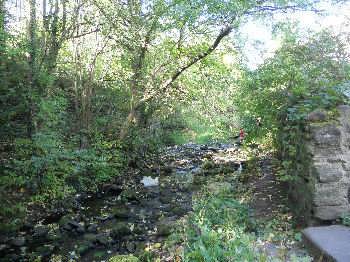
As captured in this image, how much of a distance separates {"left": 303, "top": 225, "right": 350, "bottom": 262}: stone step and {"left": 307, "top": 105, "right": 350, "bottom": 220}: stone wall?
0.29 m

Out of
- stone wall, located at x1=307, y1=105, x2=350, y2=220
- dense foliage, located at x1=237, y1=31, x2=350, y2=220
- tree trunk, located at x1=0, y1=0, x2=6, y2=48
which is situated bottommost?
stone wall, located at x1=307, y1=105, x2=350, y2=220

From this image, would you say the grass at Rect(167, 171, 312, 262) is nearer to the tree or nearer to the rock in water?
the rock in water

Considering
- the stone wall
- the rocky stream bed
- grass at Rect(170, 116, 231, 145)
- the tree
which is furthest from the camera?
grass at Rect(170, 116, 231, 145)

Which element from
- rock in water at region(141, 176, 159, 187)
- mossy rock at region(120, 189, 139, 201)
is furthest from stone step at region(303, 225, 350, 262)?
rock in water at region(141, 176, 159, 187)

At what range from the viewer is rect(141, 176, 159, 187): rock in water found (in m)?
10.00

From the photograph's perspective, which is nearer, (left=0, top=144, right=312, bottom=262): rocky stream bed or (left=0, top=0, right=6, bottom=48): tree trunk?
(left=0, top=144, right=312, bottom=262): rocky stream bed

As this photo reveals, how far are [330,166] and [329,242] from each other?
3.73 ft

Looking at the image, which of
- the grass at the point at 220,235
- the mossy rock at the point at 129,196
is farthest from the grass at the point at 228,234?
the mossy rock at the point at 129,196

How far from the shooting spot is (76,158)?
27.2ft

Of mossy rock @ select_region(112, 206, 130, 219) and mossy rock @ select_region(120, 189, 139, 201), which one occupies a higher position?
mossy rock @ select_region(120, 189, 139, 201)

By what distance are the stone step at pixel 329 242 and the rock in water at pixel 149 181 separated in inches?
234

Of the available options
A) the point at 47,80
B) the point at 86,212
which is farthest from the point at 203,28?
the point at 86,212

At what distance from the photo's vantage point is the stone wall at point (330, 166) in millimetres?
4719

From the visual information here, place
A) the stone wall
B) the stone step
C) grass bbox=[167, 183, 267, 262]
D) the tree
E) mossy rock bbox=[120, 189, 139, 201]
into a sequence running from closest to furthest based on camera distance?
grass bbox=[167, 183, 267, 262] → the stone step → the stone wall → mossy rock bbox=[120, 189, 139, 201] → the tree
